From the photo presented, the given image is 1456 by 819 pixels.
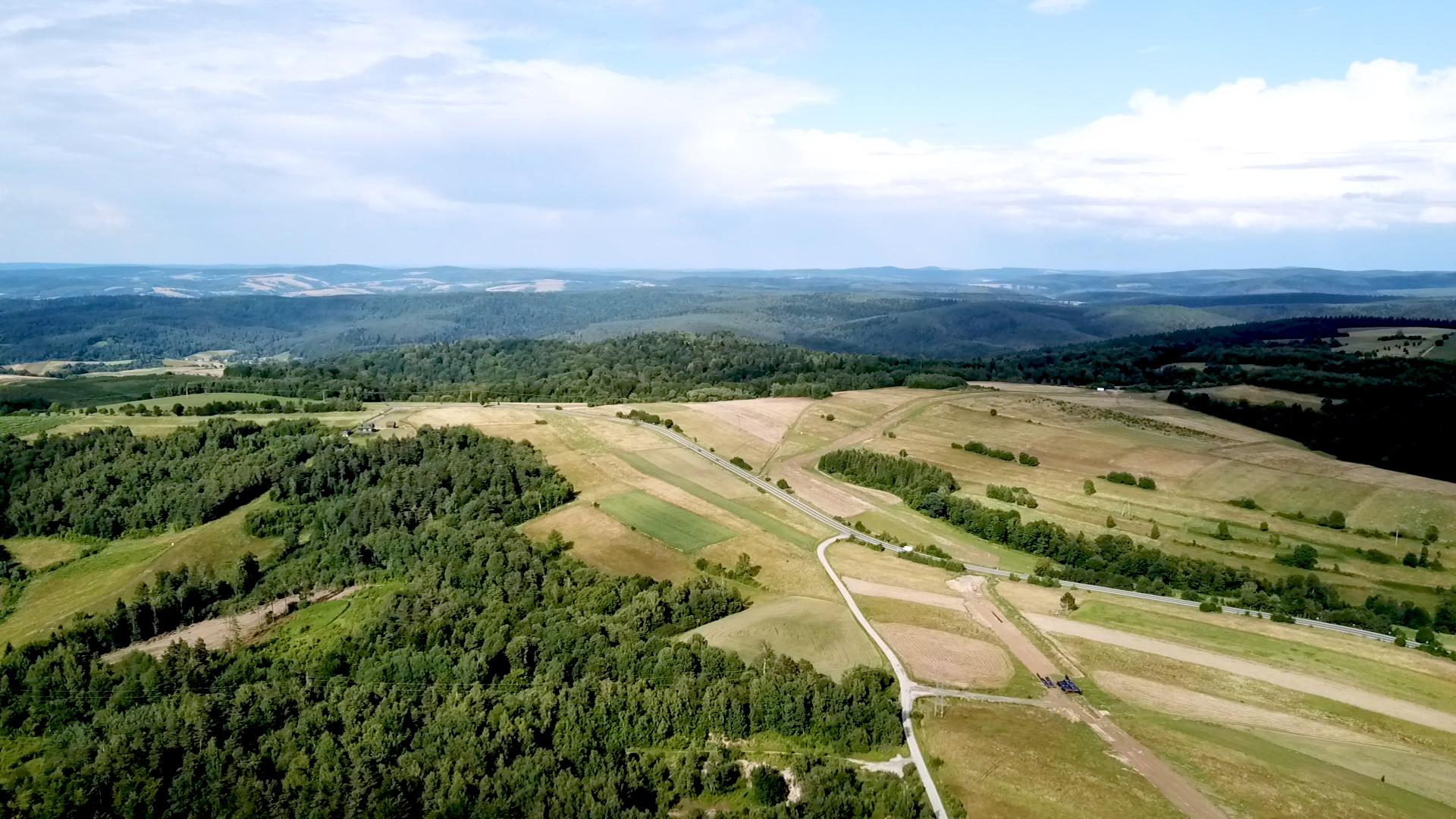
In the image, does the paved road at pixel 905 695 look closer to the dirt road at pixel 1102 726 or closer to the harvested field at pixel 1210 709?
the dirt road at pixel 1102 726

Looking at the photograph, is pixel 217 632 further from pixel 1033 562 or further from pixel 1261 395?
pixel 1261 395

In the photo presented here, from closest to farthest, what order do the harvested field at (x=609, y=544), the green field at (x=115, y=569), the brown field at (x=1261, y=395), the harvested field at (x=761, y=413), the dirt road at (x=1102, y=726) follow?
the dirt road at (x=1102, y=726) → the green field at (x=115, y=569) → the harvested field at (x=609, y=544) → the brown field at (x=1261, y=395) → the harvested field at (x=761, y=413)

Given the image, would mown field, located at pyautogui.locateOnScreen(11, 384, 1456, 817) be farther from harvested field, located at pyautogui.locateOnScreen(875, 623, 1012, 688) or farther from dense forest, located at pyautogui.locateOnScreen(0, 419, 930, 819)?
dense forest, located at pyautogui.locateOnScreen(0, 419, 930, 819)

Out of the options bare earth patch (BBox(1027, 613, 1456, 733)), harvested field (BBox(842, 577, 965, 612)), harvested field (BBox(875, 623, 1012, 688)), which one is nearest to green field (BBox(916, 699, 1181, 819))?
harvested field (BBox(875, 623, 1012, 688))

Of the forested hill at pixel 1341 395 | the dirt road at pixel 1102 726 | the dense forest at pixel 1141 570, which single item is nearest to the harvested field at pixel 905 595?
the dirt road at pixel 1102 726

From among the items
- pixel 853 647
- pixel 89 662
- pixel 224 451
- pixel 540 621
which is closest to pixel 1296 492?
pixel 853 647

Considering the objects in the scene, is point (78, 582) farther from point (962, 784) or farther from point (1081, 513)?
point (1081, 513)
